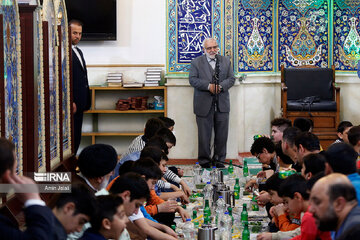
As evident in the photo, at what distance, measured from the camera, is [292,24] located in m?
11.4

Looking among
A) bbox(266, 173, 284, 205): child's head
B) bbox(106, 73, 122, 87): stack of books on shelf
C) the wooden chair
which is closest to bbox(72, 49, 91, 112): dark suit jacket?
bbox(106, 73, 122, 87): stack of books on shelf

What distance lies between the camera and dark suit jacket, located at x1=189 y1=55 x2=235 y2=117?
977 cm

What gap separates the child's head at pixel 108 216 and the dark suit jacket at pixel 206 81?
6899mm

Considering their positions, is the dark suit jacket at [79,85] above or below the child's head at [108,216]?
above

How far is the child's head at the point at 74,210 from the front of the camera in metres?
2.60

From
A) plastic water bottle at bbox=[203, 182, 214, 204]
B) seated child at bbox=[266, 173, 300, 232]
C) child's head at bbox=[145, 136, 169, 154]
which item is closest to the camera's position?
seated child at bbox=[266, 173, 300, 232]

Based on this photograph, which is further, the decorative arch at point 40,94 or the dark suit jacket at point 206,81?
the dark suit jacket at point 206,81

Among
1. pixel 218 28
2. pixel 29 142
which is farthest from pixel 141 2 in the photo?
pixel 29 142

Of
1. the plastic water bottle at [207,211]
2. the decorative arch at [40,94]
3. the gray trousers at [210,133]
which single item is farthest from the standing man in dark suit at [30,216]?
the gray trousers at [210,133]

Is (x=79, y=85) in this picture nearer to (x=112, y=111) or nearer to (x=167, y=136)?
(x=167, y=136)

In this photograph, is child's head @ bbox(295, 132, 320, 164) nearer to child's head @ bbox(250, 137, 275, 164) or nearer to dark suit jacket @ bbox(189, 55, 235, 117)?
child's head @ bbox(250, 137, 275, 164)

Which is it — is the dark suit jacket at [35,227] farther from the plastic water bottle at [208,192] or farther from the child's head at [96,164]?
the plastic water bottle at [208,192]

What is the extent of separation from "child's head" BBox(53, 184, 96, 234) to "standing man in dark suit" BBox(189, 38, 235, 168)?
23.1 ft

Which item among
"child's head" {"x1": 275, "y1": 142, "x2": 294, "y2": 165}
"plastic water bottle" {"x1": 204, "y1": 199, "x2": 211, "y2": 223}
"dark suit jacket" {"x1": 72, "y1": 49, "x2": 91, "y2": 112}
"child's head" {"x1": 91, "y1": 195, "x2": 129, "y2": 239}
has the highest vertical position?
"dark suit jacket" {"x1": 72, "y1": 49, "x2": 91, "y2": 112}
